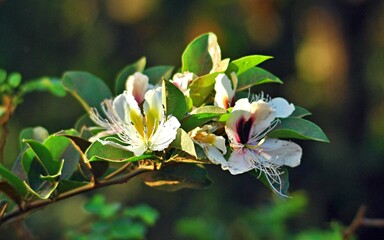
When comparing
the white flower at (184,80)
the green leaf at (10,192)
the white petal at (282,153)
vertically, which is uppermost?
the white flower at (184,80)

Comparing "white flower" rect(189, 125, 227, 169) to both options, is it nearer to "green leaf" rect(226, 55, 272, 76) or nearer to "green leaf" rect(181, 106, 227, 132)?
"green leaf" rect(181, 106, 227, 132)

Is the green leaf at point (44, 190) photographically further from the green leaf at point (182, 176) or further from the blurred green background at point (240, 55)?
the blurred green background at point (240, 55)

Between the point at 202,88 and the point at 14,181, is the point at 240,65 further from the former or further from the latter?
the point at 14,181

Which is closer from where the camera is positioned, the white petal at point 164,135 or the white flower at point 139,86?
the white petal at point 164,135

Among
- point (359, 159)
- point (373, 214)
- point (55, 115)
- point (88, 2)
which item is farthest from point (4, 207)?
point (88, 2)

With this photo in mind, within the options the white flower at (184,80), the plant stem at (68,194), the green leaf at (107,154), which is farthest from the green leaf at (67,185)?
the white flower at (184,80)

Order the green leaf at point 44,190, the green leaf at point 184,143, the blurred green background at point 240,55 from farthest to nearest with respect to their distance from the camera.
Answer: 1. the blurred green background at point 240,55
2. the green leaf at point 44,190
3. the green leaf at point 184,143
